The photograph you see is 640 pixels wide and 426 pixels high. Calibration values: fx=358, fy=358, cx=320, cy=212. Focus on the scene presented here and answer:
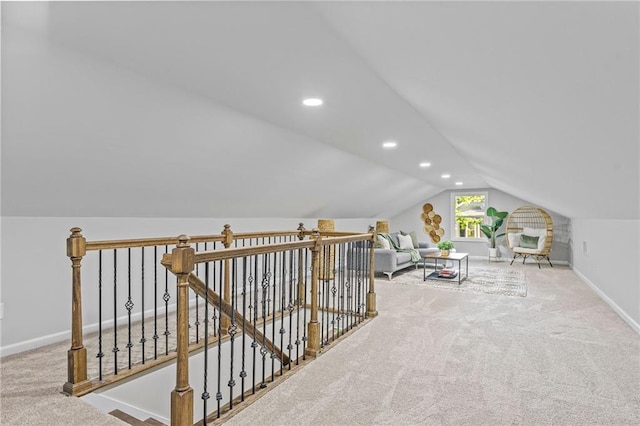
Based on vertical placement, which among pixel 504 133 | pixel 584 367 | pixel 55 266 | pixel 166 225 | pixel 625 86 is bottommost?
pixel 584 367

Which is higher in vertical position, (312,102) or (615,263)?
(312,102)

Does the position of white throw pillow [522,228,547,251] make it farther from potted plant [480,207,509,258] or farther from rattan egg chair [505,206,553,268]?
potted plant [480,207,509,258]

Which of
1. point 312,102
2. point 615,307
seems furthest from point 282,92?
point 615,307

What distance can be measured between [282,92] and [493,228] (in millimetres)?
8081

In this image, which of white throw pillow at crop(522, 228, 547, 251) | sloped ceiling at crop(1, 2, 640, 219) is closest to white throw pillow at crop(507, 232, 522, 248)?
white throw pillow at crop(522, 228, 547, 251)

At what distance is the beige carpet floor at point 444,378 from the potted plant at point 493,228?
5047mm

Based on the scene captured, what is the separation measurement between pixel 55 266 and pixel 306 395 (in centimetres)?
263

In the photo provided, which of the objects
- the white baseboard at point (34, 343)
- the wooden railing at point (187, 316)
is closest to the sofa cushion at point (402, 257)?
the wooden railing at point (187, 316)

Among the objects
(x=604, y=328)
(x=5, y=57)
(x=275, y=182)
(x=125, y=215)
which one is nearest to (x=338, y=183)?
(x=275, y=182)

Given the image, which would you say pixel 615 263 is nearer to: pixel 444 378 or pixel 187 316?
pixel 444 378

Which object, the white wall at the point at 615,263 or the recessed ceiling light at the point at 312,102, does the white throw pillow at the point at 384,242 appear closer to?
the white wall at the point at 615,263

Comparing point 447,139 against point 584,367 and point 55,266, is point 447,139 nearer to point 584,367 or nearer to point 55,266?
point 584,367

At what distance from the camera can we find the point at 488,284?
5.91 metres

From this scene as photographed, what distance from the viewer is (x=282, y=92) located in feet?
8.31
